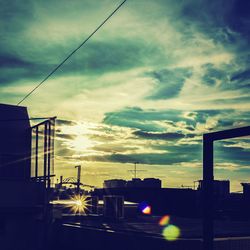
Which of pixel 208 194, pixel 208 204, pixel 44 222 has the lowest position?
pixel 44 222

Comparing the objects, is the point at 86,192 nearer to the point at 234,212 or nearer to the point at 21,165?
the point at 234,212

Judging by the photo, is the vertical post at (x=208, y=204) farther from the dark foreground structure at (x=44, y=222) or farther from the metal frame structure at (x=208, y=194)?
the dark foreground structure at (x=44, y=222)

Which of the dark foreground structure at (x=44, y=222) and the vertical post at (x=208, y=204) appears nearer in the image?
the vertical post at (x=208, y=204)

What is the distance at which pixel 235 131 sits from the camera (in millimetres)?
12852

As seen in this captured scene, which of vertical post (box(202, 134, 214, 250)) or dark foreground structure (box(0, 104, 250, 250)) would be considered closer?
vertical post (box(202, 134, 214, 250))

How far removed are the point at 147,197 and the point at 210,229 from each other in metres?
49.3

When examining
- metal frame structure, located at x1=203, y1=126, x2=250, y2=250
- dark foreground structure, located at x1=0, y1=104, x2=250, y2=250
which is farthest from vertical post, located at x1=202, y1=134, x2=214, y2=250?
dark foreground structure, located at x1=0, y1=104, x2=250, y2=250

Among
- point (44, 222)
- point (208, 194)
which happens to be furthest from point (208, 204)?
point (44, 222)

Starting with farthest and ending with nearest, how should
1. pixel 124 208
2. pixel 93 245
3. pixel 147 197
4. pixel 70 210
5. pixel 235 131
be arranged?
pixel 147 197, pixel 70 210, pixel 124 208, pixel 93 245, pixel 235 131

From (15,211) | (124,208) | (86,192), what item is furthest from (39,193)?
(86,192)

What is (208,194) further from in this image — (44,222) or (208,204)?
(44,222)

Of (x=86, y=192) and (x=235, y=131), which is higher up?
(x=235, y=131)

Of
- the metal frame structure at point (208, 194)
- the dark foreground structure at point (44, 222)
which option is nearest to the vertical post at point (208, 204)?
the metal frame structure at point (208, 194)

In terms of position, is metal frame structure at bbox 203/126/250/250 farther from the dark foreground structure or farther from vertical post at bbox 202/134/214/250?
the dark foreground structure
